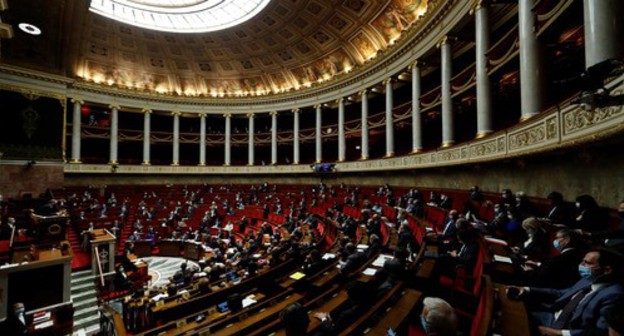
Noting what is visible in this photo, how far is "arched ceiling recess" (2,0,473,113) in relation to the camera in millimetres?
15000

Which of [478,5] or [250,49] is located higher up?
[250,49]

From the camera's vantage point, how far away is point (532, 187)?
23.2ft

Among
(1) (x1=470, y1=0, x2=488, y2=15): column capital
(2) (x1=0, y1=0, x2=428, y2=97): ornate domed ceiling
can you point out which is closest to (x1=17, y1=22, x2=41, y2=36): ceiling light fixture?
(2) (x1=0, y1=0, x2=428, y2=97): ornate domed ceiling

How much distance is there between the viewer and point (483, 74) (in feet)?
30.5

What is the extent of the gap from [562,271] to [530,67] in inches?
257

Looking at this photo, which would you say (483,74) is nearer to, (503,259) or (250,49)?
(503,259)

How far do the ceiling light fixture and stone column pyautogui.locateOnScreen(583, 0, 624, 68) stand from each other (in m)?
14.6

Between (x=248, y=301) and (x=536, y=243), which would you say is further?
(x=248, y=301)

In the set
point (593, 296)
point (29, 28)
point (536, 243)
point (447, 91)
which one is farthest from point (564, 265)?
point (29, 28)

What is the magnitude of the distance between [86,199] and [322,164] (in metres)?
16.3

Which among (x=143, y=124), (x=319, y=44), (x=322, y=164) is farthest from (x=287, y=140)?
(x=143, y=124)

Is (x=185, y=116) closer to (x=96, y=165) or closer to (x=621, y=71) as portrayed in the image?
(x=96, y=165)

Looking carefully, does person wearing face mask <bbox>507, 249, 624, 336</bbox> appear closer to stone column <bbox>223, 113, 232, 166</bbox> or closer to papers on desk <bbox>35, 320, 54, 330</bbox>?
papers on desk <bbox>35, 320, 54, 330</bbox>

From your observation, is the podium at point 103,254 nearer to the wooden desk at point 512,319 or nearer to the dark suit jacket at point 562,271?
the wooden desk at point 512,319
